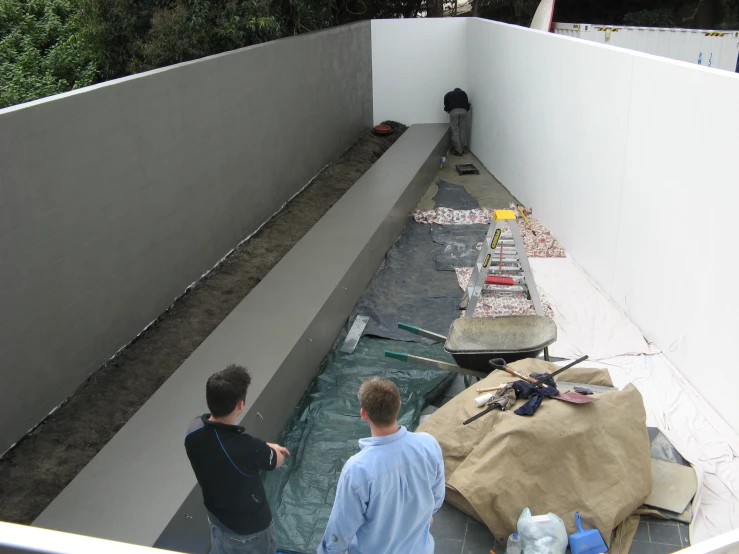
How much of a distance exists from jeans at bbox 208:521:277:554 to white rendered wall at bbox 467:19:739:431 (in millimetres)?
2928

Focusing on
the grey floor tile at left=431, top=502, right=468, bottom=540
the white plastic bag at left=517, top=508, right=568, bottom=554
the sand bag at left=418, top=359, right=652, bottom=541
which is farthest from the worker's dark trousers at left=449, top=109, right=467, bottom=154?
the white plastic bag at left=517, top=508, right=568, bottom=554

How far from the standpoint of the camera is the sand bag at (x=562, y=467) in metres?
3.18

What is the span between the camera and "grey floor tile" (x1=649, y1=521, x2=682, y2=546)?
10.4ft

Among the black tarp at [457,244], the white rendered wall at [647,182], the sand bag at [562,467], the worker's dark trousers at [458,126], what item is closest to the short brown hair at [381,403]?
the sand bag at [562,467]

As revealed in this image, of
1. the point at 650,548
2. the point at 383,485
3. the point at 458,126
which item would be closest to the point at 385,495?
the point at 383,485

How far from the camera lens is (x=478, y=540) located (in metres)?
3.27

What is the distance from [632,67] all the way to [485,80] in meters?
5.16

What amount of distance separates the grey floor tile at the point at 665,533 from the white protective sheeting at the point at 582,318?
65.6 inches

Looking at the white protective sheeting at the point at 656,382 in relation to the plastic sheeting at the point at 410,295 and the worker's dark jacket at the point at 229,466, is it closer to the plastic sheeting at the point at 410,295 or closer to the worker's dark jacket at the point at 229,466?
the plastic sheeting at the point at 410,295

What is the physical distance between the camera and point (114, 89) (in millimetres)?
4543

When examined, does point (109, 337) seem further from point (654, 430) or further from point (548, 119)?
point (548, 119)

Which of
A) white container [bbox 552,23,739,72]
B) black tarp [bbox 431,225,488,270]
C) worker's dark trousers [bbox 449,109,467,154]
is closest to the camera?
black tarp [bbox 431,225,488,270]

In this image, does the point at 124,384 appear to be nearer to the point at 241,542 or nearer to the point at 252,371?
the point at 252,371

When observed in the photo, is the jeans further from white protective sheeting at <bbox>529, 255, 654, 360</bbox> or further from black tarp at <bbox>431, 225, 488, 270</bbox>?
black tarp at <bbox>431, 225, 488, 270</bbox>
